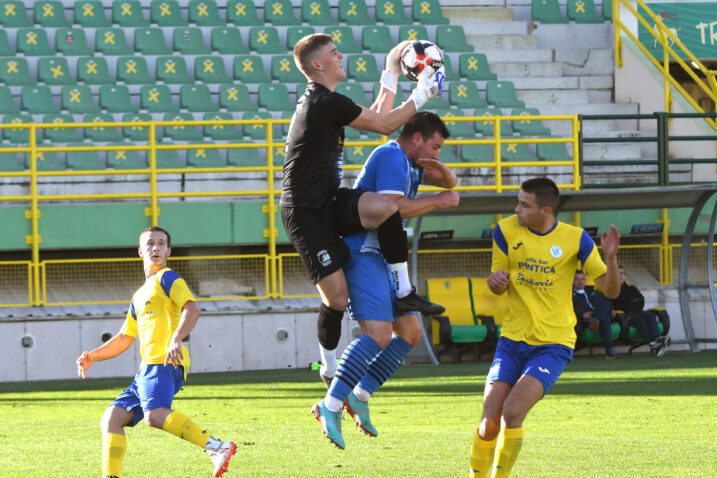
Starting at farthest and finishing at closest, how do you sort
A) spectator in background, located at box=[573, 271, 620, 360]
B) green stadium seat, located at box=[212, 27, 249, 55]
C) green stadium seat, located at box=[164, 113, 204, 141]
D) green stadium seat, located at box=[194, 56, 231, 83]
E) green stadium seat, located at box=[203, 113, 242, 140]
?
green stadium seat, located at box=[212, 27, 249, 55] → green stadium seat, located at box=[194, 56, 231, 83] → green stadium seat, located at box=[203, 113, 242, 140] → green stadium seat, located at box=[164, 113, 204, 141] → spectator in background, located at box=[573, 271, 620, 360]

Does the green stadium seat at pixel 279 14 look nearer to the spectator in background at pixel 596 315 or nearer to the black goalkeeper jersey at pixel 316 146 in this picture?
the spectator in background at pixel 596 315

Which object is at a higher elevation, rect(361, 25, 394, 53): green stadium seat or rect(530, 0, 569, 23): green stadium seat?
rect(530, 0, 569, 23): green stadium seat

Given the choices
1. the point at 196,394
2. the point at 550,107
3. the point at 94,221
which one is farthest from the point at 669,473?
the point at 550,107

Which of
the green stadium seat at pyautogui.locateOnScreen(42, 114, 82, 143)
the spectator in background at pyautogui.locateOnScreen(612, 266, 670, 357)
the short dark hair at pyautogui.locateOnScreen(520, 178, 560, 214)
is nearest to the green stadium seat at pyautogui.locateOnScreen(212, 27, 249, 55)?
the green stadium seat at pyautogui.locateOnScreen(42, 114, 82, 143)

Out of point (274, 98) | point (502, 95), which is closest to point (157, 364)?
point (274, 98)

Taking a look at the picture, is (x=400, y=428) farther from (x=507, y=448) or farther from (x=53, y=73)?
(x=53, y=73)

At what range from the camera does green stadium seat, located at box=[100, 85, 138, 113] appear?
17.8 meters

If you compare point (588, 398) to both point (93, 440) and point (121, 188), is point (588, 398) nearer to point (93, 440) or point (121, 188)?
point (93, 440)

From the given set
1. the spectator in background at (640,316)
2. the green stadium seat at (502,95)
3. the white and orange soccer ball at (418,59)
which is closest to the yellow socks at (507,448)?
the white and orange soccer ball at (418,59)

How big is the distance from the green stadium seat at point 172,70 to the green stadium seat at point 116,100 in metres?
0.83

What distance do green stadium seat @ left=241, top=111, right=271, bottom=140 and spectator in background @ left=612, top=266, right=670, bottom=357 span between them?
18.7 ft

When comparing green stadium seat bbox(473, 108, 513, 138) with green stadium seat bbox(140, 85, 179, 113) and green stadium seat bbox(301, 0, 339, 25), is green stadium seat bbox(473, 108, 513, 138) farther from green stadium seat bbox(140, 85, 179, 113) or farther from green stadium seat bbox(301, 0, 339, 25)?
green stadium seat bbox(140, 85, 179, 113)

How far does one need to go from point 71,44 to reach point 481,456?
14.7 meters

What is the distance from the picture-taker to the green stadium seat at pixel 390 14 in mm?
20516
